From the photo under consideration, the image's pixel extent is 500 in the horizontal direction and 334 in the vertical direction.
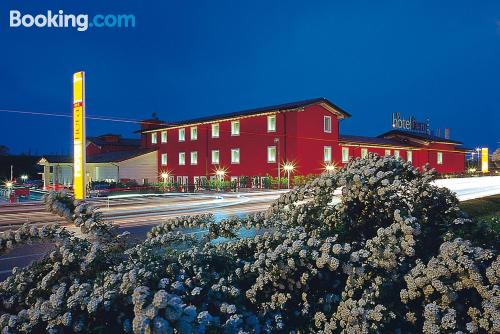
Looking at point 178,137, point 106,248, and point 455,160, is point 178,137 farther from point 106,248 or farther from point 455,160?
point 106,248

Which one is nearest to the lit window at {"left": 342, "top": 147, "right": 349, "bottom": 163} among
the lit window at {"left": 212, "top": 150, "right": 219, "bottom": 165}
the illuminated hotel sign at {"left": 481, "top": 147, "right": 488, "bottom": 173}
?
the lit window at {"left": 212, "top": 150, "right": 219, "bottom": 165}

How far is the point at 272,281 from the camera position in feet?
10.7

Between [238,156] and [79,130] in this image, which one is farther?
[238,156]

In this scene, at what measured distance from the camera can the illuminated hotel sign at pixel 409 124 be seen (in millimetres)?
59469

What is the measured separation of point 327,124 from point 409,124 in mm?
26432

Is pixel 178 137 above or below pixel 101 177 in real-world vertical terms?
above

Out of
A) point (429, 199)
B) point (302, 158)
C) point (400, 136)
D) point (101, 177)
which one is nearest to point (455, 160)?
point (400, 136)

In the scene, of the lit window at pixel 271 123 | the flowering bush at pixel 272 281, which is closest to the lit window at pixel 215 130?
the lit window at pixel 271 123

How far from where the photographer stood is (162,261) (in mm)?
3561

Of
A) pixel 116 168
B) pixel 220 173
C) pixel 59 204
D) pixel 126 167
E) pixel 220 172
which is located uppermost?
pixel 126 167

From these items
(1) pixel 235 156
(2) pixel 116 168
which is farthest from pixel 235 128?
(2) pixel 116 168

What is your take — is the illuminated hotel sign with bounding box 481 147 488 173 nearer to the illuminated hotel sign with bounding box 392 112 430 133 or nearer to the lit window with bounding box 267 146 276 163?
the illuminated hotel sign with bounding box 392 112 430 133

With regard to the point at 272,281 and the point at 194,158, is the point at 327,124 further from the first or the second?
the point at 272,281

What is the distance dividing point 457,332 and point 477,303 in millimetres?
442
